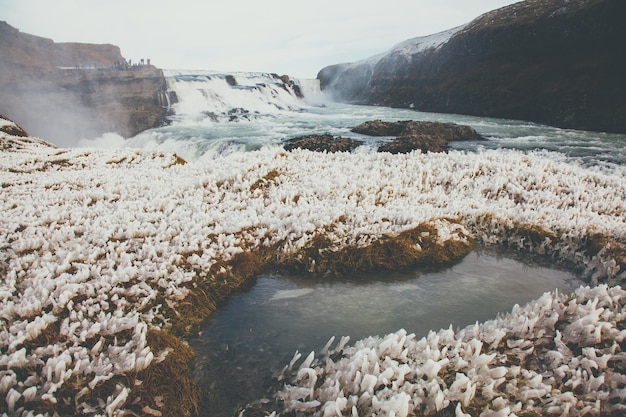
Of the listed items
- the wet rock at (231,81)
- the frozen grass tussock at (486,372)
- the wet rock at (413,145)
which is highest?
the wet rock at (231,81)

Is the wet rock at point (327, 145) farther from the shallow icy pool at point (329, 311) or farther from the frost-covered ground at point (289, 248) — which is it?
the shallow icy pool at point (329, 311)

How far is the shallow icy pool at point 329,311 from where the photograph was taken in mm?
4473

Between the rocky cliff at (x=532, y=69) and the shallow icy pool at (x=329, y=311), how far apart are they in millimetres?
43625

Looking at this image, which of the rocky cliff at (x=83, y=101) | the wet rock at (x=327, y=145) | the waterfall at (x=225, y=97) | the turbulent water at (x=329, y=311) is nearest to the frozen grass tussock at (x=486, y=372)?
the turbulent water at (x=329, y=311)

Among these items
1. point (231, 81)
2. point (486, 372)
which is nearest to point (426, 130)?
point (486, 372)

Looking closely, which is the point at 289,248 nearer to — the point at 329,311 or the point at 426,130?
the point at 329,311

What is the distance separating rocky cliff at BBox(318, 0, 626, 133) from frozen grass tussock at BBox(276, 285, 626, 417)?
149ft

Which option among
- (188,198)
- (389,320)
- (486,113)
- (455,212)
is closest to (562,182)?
(455,212)

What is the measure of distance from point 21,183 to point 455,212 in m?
13.5

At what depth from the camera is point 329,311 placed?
225 inches

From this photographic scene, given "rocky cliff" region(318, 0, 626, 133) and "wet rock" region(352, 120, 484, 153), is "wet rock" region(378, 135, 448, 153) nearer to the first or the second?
"wet rock" region(352, 120, 484, 153)

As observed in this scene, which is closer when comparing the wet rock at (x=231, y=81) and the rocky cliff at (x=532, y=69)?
the rocky cliff at (x=532, y=69)

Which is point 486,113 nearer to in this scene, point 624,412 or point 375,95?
point 375,95

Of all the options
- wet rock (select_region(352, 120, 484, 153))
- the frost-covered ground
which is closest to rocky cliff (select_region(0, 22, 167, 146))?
wet rock (select_region(352, 120, 484, 153))
